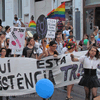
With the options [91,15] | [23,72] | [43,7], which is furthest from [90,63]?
[43,7]

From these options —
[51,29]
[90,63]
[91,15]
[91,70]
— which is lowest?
[91,70]

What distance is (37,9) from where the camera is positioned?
21.8 m

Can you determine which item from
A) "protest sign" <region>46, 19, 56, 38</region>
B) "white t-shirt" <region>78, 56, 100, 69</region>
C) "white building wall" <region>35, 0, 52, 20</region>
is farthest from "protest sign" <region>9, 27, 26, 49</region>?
"white building wall" <region>35, 0, 52, 20</region>

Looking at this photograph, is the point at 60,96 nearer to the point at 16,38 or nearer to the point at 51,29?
the point at 16,38

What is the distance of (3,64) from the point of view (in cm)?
646

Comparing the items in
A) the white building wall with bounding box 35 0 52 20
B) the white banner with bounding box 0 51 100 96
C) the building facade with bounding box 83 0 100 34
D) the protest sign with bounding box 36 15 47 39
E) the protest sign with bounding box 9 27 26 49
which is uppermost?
the white building wall with bounding box 35 0 52 20

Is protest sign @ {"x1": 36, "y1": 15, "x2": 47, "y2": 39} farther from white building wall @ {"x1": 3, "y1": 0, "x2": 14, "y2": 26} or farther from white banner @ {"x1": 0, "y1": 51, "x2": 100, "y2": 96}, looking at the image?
white building wall @ {"x1": 3, "y1": 0, "x2": 14, "y2": 26}

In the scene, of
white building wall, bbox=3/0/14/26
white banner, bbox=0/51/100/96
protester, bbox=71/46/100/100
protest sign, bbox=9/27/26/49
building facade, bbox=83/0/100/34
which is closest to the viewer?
protester, bbox=71/46/100/100

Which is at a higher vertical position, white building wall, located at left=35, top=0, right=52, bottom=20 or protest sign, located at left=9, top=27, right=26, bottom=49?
white building wall, located at left=35, top=0, right=52, bottom=20

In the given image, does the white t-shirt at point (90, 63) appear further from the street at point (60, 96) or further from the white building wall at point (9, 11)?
the white building wall at point (9, 11)

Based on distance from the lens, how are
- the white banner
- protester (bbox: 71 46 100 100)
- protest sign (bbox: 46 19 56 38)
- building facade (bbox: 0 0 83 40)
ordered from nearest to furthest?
1. protester (bbox: 71 46 100 100)
2. the white banner
3. protest sign (bbox: 46 19 56 38)
4. building facade (bbox: 0 0 83 40)

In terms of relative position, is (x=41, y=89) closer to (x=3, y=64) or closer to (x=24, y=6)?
(x=3, y=64)

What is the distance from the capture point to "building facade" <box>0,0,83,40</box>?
53.5 feet

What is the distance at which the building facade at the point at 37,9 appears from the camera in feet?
53.5
